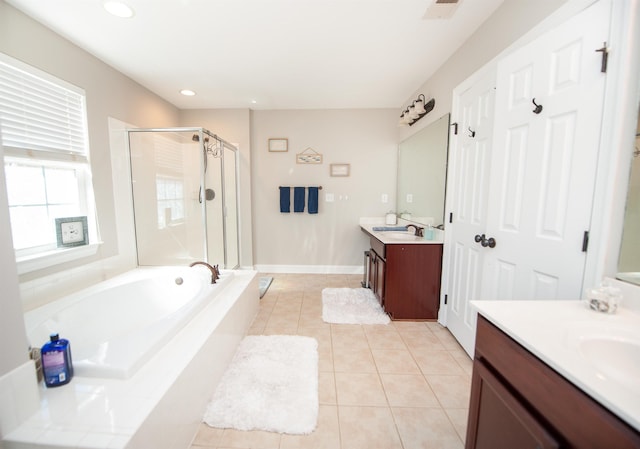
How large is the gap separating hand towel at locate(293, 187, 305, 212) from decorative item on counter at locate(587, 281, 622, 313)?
3.13 m

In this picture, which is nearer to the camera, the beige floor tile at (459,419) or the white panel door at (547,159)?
the white panel door at (547,159)

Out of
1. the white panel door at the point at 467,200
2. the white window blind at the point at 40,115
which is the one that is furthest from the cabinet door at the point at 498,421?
the white window blind at the point at 40,115

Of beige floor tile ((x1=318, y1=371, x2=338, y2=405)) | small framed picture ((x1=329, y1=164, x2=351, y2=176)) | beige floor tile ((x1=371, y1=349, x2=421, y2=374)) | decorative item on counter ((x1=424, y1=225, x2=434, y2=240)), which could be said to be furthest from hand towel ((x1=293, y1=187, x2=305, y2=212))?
beige floor tile ((x1=318, y1=371, x2=338, y2=405))

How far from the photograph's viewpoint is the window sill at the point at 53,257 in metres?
1.71

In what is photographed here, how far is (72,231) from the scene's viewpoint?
2.07 m

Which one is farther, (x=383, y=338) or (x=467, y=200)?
(x=383, y=338)

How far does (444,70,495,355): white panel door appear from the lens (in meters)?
1.81

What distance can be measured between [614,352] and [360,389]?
126 centimetres

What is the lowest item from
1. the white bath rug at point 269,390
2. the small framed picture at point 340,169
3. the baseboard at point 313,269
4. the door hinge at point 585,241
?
the white bath rug at point 269,390

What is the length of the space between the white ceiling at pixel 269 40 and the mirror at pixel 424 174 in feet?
2.01

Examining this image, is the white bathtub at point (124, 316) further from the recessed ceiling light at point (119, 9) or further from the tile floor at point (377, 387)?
the recessed ceiling light at point (119, 9)

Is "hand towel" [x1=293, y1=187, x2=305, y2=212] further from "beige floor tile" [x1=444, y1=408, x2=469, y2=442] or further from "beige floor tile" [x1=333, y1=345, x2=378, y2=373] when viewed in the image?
"beige floor tile" [x1=444, y1=408, x2=469, y2=442]

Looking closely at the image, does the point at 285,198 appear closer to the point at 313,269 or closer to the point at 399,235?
the point at 313,269

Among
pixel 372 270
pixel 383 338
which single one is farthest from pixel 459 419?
pixel 372 270
